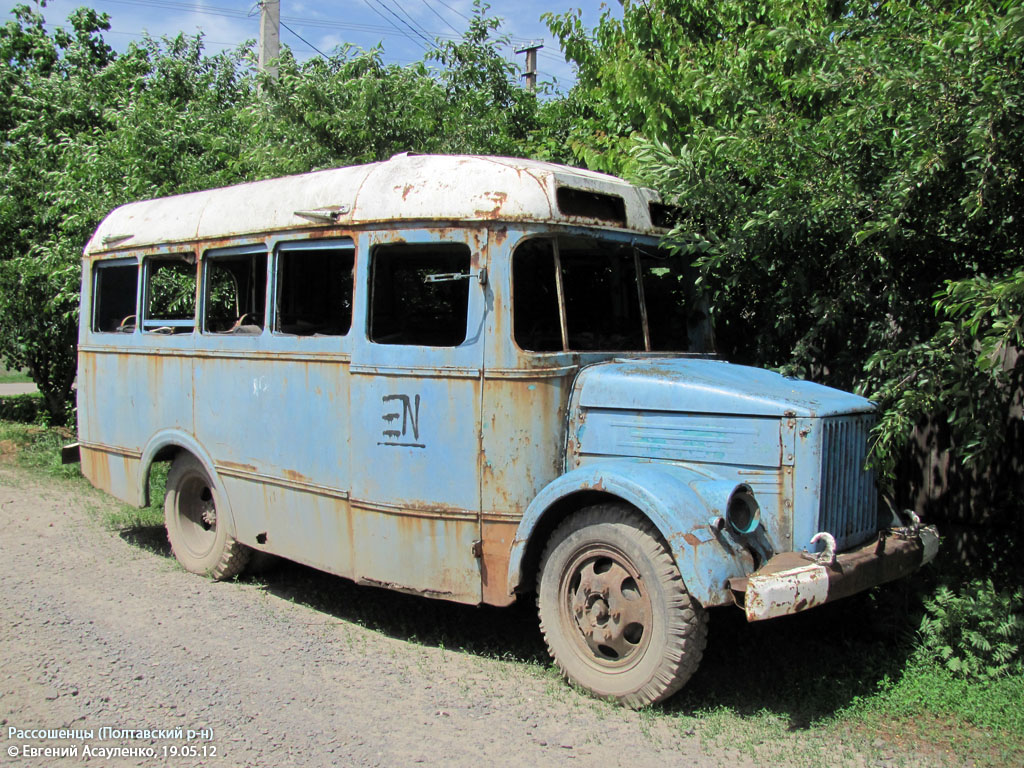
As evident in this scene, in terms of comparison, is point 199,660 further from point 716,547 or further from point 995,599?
point 995,599

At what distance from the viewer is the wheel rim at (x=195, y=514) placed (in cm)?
668

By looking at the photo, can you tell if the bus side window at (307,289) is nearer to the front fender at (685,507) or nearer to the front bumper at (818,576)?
the front fender at (685,507)

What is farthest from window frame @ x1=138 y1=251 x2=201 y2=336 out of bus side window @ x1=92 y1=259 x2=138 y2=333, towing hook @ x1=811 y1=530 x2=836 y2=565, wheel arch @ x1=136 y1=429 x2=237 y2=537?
towing hook @ x1=811 y1=530 x2=836 y2=565

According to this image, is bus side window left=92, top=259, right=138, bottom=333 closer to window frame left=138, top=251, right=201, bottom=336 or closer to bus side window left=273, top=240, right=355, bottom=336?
window frame left=138, top=251, right=201, bottom=336

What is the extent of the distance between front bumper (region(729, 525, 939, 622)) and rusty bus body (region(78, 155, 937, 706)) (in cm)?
1

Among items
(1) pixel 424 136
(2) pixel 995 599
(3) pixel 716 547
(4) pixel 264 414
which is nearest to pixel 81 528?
(4) pixel 264 414

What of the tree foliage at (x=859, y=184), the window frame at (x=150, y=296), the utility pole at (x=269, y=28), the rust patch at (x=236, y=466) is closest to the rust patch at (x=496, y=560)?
the tree foliage at (x=859, y=184)

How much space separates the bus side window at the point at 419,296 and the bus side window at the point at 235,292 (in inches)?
48.7

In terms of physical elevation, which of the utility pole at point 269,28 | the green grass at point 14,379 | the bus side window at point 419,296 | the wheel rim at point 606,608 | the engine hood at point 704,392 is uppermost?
the utility pole at point 269,28

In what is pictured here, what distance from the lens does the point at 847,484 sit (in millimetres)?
4281

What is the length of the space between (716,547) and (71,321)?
1090cm

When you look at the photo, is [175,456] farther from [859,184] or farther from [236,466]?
[859,184]

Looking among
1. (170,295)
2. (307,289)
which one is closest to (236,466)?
(307,289)

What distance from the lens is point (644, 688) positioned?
4164mm
